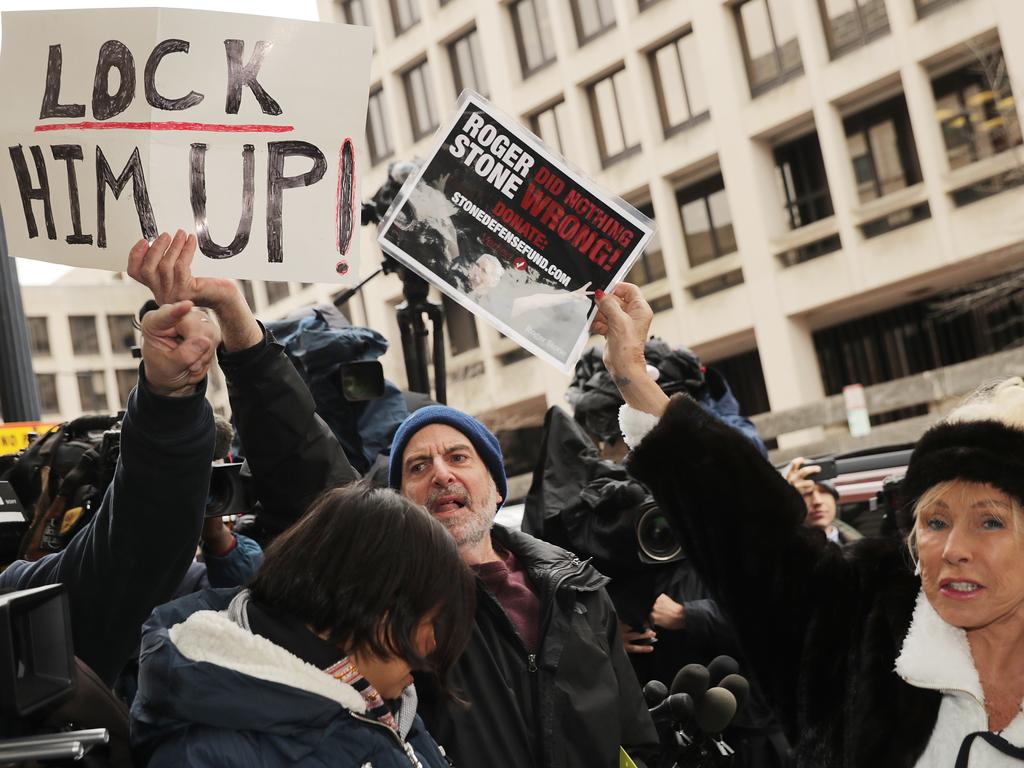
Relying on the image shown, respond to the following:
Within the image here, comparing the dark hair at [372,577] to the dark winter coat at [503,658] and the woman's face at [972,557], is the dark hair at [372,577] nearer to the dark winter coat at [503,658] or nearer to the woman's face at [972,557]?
the dark winter coat at [503,658]

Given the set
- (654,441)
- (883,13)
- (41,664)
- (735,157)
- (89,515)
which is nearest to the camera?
(41,664)

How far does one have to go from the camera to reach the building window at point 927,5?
2134 cm

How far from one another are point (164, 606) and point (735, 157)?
23.2m

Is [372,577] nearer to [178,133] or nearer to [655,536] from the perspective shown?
[178,133]

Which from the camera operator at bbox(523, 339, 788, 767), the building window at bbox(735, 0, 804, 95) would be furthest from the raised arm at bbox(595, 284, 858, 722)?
the building window at bbox(735, 0, 804, 95)

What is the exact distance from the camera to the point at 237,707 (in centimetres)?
204

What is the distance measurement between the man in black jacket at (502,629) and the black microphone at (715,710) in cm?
14

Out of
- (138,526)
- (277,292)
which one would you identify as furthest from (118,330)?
(138,526)

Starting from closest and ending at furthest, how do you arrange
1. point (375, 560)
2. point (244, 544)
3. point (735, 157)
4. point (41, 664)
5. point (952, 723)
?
point (41, 664), point (375, 560), point (952, 723), point (244, 544), point (735, 157)

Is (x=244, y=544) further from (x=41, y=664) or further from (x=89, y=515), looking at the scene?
(x=41, y=664)

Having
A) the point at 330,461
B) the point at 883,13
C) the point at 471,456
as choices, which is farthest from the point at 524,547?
the point at 883,13

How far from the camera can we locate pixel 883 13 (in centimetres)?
2248

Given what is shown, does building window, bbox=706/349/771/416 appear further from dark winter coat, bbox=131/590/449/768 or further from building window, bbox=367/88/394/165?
dark winter coat, bbox=131/590/449/768

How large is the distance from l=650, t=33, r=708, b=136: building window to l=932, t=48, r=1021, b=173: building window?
15.1 ft
